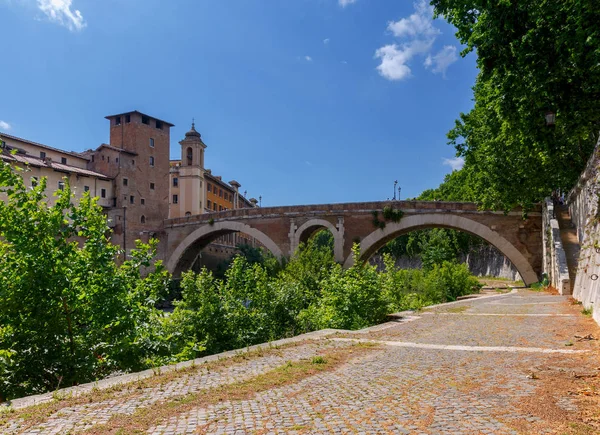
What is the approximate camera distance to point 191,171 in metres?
58.9

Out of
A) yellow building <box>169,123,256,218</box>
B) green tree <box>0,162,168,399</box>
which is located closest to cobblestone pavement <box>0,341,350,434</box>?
green tree <box>0,162,168,399</box>

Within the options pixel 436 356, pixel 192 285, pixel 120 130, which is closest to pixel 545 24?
pixel 436 356

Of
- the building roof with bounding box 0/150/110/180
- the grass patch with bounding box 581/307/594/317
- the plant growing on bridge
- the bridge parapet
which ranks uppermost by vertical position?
the building roof with bounding box 0/150/110/180

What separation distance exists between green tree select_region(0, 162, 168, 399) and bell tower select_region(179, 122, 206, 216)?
52886 millimetres

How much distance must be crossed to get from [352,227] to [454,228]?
7.09 m

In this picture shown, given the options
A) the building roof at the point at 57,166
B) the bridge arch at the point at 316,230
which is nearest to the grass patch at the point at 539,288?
the bridge arch at the point at 316,230

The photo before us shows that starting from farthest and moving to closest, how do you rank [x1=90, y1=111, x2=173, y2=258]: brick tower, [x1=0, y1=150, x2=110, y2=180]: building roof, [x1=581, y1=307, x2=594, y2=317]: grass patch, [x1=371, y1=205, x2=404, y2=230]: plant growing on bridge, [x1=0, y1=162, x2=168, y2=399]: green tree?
1. [x1=90, y1=111, x2=173, y2=258]: brick tower
2. [x1=0, y1=150, x2=110, y2=180]: building roof
3. [x1=371, y1=205, x2=404, y2=230]: plant growing on bridge
4. [x1=581, y1=307, x2=594, y2=317]: grass patch
5. [x1=0, y1=162, x2=168, y2=399]: green tree

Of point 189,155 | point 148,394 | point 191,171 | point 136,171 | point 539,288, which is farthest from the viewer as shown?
point 189,155

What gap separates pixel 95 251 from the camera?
23.3ft

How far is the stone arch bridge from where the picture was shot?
28625 mm

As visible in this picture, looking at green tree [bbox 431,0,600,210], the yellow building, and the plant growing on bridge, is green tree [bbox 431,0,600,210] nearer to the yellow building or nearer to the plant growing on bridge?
the plant growing on bridge

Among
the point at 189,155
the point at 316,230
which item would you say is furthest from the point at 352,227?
the point at 189,155

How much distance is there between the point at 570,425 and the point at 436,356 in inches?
106

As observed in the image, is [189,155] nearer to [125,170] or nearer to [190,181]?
[190,181]
